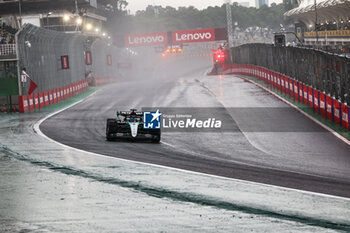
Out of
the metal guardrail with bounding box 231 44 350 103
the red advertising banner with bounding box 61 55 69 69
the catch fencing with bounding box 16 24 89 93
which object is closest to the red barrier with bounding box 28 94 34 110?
the catch fencing with bounding box 16 24 89 93

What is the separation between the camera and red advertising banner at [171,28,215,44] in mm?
102750

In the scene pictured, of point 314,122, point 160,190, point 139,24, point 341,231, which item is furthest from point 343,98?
point 139,24

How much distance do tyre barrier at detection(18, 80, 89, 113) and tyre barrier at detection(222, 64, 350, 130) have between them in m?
14.6

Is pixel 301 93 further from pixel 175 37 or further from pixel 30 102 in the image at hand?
pixel 175 37

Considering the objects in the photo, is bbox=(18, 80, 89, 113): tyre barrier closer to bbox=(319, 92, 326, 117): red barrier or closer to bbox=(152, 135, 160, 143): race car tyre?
bbox=(152, 135, 160, 143): race car tyre

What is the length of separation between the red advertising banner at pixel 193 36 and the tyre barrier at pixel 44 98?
57553 millimetres

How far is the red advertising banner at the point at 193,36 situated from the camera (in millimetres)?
102750

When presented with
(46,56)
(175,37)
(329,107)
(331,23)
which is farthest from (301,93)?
(175,37)

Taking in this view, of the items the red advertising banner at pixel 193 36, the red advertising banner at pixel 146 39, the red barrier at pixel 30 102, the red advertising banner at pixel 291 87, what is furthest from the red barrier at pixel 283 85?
the red advertising banner at pixel 146 39

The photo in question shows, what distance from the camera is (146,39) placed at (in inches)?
4254

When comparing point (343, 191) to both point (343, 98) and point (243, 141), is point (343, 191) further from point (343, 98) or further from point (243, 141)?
point (343, 98)

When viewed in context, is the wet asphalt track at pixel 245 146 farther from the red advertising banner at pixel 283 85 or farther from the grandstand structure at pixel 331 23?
the grandstand structure at pixel 331 23

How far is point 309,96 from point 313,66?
4.70 ft

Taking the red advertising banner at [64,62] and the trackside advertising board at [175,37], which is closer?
the red advertising banner at [64,62]
